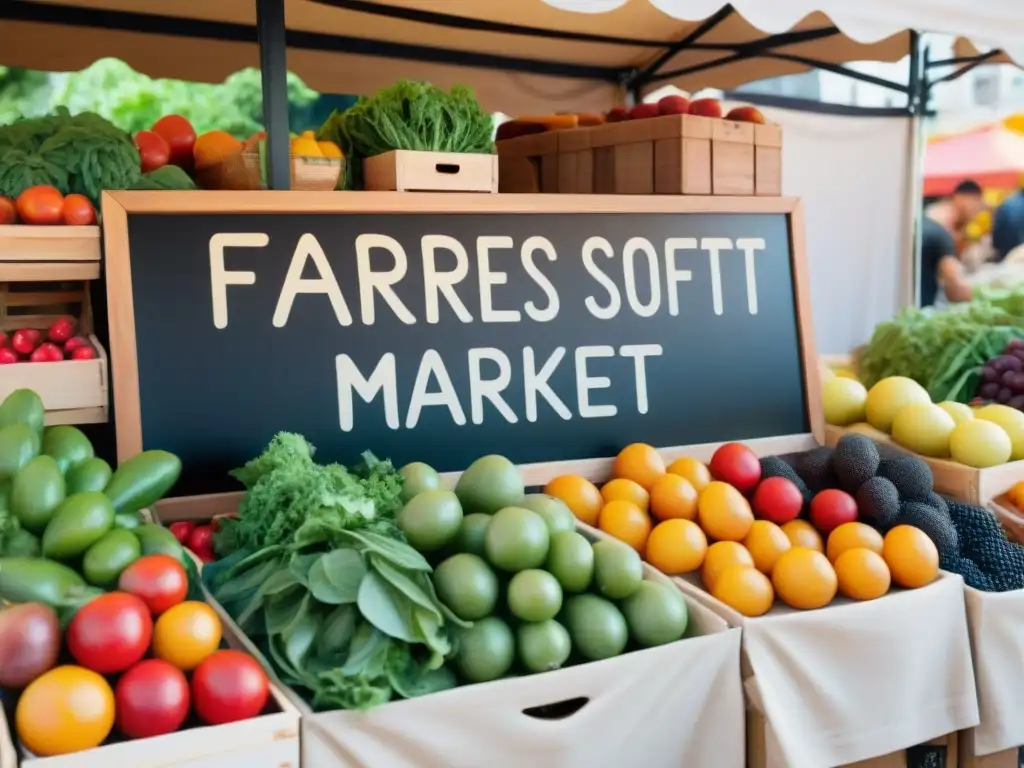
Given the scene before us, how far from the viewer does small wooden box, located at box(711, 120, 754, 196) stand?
2.68m

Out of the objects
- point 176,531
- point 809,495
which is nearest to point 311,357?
point 176,531

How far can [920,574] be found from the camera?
1.96 m

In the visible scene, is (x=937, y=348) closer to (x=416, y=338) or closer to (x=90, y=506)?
(x=416, y=338)

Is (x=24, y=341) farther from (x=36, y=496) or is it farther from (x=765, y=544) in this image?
(x=765, y=544)

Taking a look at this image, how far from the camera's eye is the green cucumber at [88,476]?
1.70m

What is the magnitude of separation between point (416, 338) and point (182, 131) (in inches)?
38.7

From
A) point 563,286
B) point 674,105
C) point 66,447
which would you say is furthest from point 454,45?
point 66,447

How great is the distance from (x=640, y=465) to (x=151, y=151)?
154cm

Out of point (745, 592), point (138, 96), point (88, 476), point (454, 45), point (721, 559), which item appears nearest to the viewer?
point (88, 476)

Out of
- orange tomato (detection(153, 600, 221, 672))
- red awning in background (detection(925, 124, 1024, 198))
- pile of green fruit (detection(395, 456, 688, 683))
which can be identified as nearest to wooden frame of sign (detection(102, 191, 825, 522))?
pile of green fruit (detection(395, 456, 688, 683))

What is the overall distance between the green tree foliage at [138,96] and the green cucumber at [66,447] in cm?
1405

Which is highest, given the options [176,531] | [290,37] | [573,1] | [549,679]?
[290,37]

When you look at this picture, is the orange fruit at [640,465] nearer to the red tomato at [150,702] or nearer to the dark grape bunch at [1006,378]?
the red tomato at [150,702]

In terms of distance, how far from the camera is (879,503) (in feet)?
7.16
